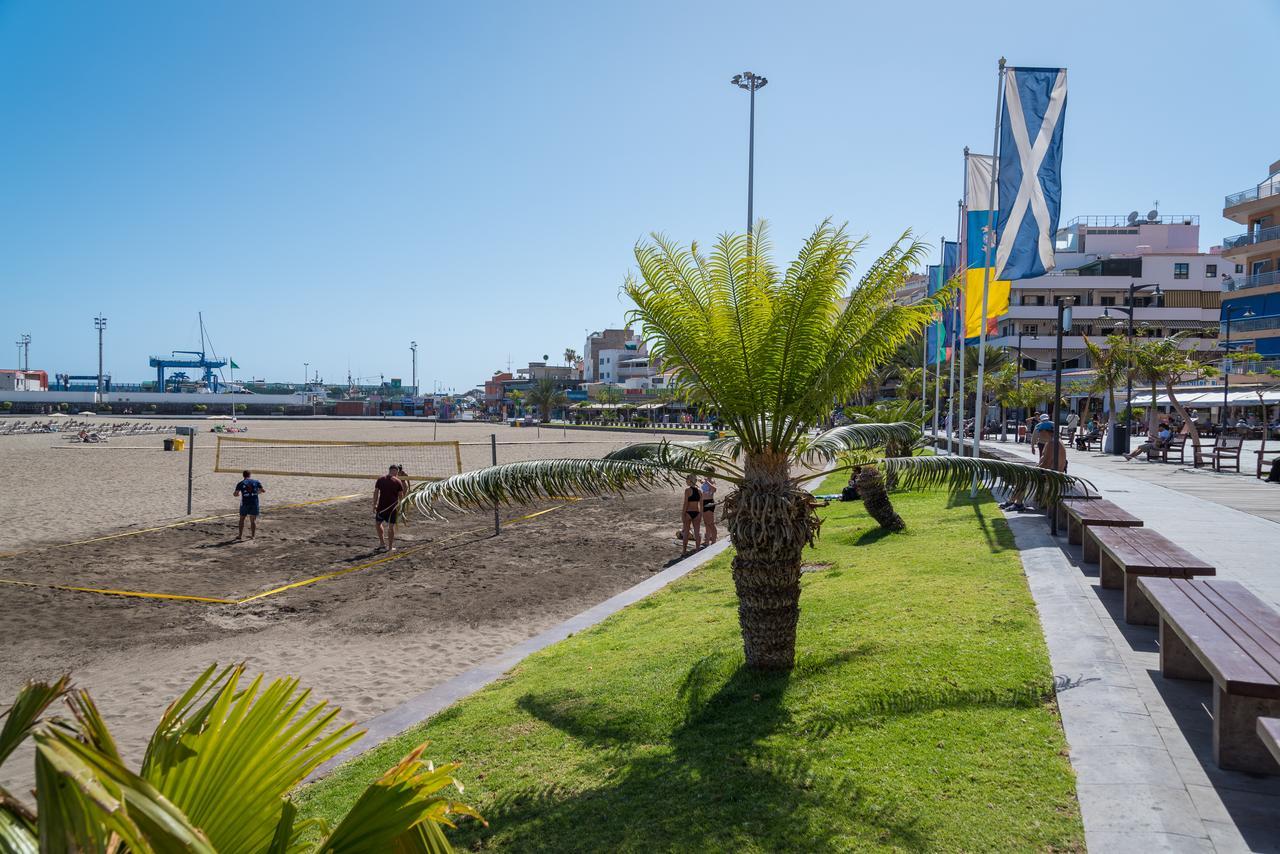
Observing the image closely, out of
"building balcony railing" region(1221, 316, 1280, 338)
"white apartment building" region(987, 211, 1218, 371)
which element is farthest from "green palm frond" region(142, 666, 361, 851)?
"white apartment building" region(987, 211, 1218, 371)

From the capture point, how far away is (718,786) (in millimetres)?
4723

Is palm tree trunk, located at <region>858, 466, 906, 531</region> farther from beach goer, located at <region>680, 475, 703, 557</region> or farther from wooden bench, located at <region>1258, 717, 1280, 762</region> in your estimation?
wooden bench, located at <region>1258, 717, 1280, 762</region>

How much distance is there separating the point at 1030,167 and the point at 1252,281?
4037 cm

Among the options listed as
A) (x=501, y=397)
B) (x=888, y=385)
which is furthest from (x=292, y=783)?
(x=501, y=397)

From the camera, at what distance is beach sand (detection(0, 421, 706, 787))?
27.3 ft

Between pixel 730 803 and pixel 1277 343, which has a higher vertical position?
pixel 1277 343

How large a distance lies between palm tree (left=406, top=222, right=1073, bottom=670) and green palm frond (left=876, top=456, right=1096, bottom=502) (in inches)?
0.5

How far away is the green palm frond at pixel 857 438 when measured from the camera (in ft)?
26.7

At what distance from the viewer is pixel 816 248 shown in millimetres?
6559

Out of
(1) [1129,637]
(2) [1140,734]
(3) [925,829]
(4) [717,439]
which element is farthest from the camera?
(4) [717,439]

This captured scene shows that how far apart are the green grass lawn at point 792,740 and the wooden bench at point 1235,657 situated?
83 centimetres

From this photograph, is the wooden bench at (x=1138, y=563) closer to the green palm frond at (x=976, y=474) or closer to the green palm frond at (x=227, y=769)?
the green palm frond at (x=976, y=474)

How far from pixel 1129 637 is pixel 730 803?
12.3ft

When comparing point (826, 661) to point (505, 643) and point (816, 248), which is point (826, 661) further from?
point (505, 643)
